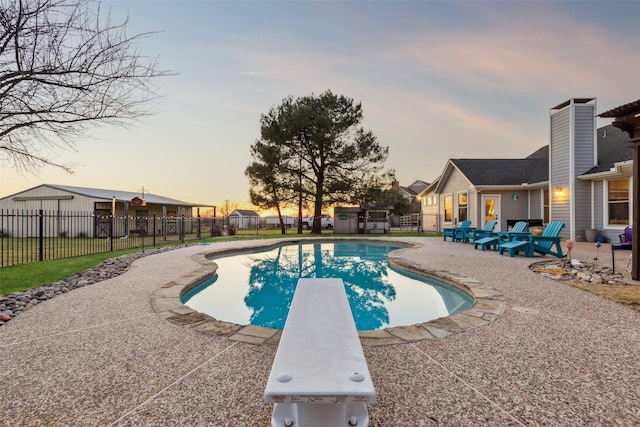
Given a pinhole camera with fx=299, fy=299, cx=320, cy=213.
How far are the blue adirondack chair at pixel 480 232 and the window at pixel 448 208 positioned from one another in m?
5.87

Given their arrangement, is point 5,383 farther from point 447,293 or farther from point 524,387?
point 447,293

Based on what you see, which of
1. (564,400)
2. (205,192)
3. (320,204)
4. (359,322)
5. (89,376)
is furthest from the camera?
(205,192)

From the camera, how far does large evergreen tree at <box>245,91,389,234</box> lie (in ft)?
63.0

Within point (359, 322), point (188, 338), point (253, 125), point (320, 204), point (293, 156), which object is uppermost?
point (253, 125)

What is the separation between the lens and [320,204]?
63.4 ft

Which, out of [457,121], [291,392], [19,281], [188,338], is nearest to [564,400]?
[291,392]

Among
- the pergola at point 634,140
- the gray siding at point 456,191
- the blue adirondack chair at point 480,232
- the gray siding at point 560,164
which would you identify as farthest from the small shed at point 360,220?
the pergola at point 634,140

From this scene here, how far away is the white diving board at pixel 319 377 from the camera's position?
120cm

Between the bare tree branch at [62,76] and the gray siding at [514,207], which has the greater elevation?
the bare tree branch at [62,76]

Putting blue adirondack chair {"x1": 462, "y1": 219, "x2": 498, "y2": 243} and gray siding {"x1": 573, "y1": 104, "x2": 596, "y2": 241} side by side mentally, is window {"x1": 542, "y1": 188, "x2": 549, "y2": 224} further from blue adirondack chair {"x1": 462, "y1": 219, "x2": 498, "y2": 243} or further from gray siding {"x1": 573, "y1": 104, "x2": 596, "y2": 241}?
blue adirondack chair {"x1": 462, "y1": 219, "x2": 498, "y2": 243}

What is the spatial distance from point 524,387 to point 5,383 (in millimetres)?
3584

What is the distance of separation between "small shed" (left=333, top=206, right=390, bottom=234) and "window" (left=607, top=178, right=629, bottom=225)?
11801mm

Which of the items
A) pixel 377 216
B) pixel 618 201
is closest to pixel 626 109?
pixel 618 201

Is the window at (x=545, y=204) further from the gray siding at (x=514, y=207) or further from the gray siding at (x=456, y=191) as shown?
the gray siding at (x=456, y=191)
